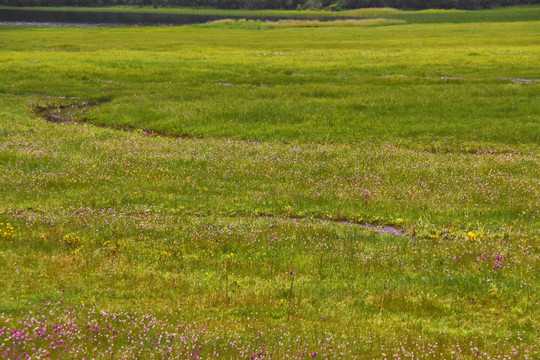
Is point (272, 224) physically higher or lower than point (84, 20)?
lower

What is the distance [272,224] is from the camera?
1284 centimetres

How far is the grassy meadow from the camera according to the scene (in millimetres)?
7289

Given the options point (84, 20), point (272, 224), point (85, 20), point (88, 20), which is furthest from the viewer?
point (88, 20)

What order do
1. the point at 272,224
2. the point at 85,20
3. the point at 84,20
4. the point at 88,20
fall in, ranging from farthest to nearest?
the point at 88,20, the point at 85,20, the point at 84,20, the point at 272,224

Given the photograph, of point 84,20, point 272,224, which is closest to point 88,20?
point 84,20

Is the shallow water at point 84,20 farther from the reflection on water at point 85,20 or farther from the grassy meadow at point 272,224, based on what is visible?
the grassy meadow at point 272,224

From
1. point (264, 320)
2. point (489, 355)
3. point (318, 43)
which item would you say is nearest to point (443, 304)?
point (489, 355)

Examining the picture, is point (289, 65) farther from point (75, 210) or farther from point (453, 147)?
point (75, 210)

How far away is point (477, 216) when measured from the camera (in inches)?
536

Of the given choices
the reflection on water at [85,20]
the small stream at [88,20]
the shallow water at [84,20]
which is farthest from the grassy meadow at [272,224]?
the reflection on water at [85,20]

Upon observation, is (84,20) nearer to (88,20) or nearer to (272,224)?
(88,20)

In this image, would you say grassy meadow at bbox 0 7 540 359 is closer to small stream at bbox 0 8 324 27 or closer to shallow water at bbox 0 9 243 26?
small stream at bbox 0 8 324 27

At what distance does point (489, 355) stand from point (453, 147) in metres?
17.4

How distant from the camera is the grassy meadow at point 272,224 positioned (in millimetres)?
7289
